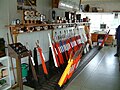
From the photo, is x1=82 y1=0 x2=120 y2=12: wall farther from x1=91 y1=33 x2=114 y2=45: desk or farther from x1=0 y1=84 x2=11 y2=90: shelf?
x1=0 y1=84 x2=11 y2=90: shelf

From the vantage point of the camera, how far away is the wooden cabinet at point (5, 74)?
11.2 feet

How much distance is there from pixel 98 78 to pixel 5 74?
251 centimetres

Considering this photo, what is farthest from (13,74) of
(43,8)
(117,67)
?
(117,67)

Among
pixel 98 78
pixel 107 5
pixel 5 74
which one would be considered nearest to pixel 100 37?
pixel 107 5

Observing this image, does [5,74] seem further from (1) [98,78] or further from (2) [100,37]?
(2) [100,37]

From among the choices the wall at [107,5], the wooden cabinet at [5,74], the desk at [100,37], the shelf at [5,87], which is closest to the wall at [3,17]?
the wooden cabinet at [5,74]

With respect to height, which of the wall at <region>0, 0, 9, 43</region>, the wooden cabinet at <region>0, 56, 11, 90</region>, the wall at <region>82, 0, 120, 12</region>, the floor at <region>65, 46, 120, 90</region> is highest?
the wall at <region>82, 0, 120, 12</region>

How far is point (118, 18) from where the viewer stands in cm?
978

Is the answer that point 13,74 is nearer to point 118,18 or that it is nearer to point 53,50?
point 53,50

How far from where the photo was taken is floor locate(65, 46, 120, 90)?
3.72 metres

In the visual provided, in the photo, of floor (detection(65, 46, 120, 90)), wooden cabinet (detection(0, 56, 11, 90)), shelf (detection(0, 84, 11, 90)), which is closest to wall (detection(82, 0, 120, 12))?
floor (detection(65, 46, 120, 90))

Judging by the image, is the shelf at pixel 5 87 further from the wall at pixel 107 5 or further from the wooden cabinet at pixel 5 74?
the wall at pixel 107 5

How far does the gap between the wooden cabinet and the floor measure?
142cm

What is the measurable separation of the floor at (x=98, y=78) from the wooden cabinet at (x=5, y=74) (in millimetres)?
1418
